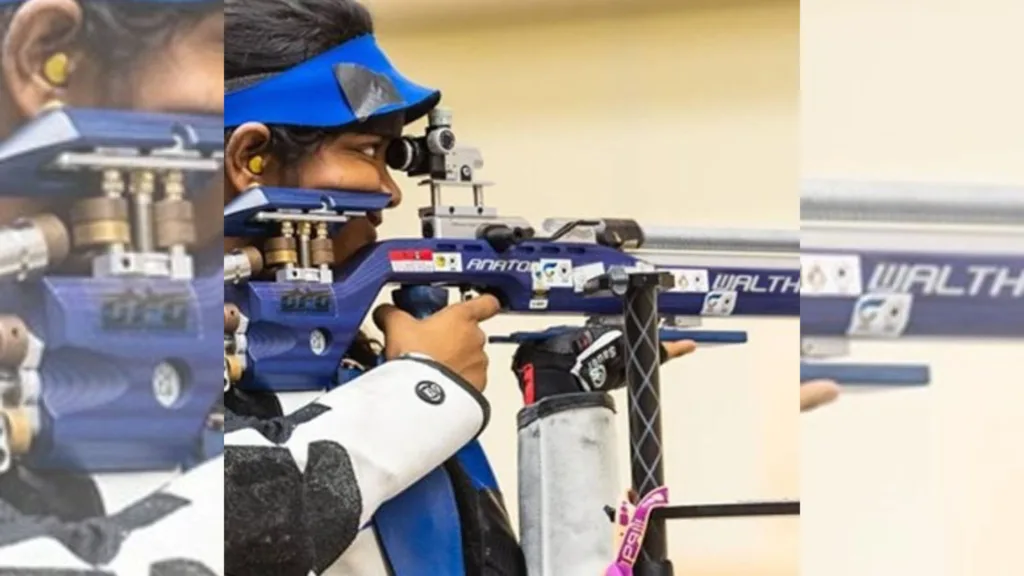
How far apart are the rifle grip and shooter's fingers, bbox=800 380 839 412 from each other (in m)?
0.34

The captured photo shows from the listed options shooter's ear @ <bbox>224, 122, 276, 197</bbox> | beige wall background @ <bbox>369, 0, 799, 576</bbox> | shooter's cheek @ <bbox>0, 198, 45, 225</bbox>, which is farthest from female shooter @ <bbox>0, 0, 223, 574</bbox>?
beige wall background @ <bbox>369, 0, 799, 576</bbox>

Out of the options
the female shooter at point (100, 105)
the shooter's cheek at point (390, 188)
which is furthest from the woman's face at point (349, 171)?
the female shooter at point (100, 105)

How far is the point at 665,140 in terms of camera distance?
103 centimetres

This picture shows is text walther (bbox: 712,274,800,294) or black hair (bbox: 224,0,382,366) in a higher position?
black hair (bbox: 224,0,382,366)

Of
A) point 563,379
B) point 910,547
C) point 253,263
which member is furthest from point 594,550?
point 910,547

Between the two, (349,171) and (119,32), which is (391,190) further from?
(119,32)

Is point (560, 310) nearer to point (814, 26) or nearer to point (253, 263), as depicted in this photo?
point (253, 263)

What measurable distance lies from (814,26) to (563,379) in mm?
361

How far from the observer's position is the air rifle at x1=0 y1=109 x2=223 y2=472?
0.38m

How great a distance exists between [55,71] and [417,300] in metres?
0.38

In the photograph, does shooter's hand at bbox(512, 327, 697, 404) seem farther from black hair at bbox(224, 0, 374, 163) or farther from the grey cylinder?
black hair at bbox(224, 0, 374, 163)

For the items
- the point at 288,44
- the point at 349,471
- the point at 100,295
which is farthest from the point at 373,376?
the point at 100,295

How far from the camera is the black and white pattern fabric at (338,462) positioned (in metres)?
0.55

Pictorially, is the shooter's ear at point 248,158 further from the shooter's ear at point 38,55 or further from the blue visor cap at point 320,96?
the shooter's ear at point 38,55
